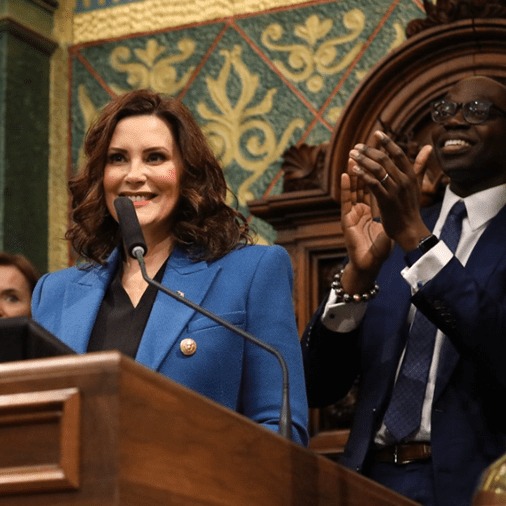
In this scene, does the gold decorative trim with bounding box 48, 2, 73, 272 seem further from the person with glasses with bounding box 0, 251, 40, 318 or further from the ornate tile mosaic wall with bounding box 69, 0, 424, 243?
the person with glasses with bounding box 0, 251, 40, 318

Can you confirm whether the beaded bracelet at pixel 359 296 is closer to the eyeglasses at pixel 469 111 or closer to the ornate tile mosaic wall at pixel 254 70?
the eyeglasses at pixel 469 111

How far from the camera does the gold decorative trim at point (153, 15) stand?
13.5ft

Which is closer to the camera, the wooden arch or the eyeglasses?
the eyeglasses

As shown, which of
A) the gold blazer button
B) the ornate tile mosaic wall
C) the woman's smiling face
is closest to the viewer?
the gold blazer button

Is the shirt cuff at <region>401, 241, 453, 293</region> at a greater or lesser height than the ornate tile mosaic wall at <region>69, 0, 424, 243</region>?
lesser

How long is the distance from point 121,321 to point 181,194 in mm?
308

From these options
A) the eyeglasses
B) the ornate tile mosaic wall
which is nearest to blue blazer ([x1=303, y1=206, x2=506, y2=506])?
the eyeglasses

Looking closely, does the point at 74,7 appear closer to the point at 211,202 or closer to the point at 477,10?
the point at 477,10

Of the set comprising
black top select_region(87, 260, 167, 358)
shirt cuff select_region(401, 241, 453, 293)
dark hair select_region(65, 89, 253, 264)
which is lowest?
black top select_region(87, 260, 167, 358)

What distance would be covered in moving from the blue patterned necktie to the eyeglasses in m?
0.21

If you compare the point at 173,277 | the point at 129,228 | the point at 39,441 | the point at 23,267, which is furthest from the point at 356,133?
the point at 39,441

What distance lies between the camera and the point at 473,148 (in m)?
2.88

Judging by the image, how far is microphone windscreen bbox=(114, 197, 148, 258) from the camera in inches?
79.6

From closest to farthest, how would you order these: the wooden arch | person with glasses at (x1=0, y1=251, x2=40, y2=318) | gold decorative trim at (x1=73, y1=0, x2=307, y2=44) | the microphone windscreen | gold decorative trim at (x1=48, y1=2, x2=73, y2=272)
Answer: the microphone windscreen < person with glasses at (x1=0, y1=251, x2=40, y2=318) < the wooden arch < gold decorative trim at (x1=73, y1=0, x2=307, y2=44) < gold decorative trim at (x1=48, y1=2, x2=73, y2=272)
